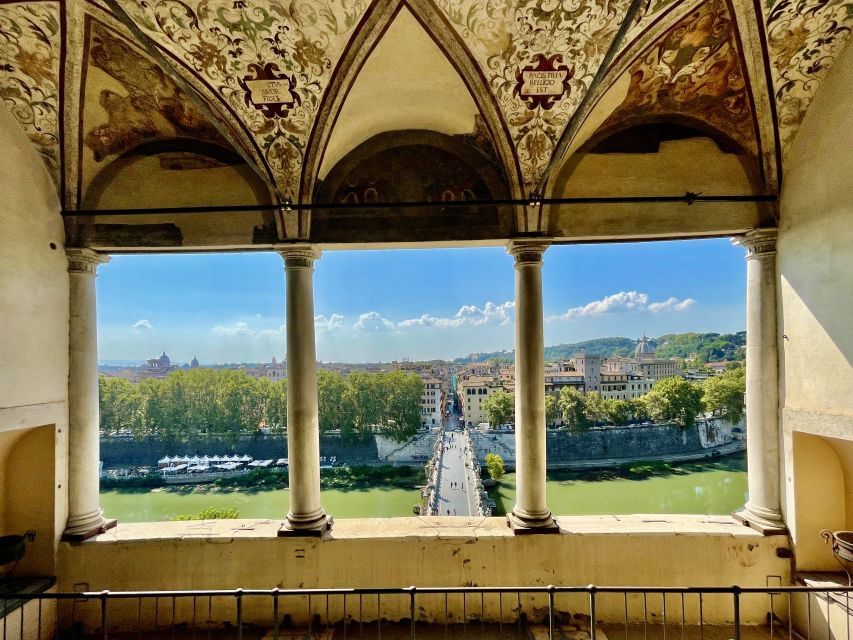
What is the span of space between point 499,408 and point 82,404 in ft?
90.8

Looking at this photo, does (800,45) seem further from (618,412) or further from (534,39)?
(618,412)

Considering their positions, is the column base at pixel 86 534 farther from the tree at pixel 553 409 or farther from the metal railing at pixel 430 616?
the tree at pixel 553 409

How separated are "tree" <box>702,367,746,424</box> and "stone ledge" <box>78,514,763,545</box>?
2541 cm

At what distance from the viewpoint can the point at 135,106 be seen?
→ 4.40 m

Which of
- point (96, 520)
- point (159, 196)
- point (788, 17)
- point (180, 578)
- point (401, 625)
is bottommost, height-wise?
point (401, 625)

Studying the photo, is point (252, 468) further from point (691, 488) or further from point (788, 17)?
point (788, 17)

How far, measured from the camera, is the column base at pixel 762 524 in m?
4.18

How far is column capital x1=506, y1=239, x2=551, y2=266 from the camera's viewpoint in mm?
4500

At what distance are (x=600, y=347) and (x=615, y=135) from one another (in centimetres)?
5935

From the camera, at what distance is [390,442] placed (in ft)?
95.7

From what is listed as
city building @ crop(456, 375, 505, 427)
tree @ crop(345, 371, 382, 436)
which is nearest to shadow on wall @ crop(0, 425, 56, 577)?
tree @ crop(345, 371, 382, 436)

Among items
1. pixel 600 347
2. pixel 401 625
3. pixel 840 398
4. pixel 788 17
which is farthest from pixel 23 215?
pixel 600 347

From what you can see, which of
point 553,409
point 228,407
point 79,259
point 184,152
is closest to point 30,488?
point 79,259

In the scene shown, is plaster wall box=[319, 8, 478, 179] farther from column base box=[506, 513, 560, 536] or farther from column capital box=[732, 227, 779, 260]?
column base box=[506, 513, 560, 536]
